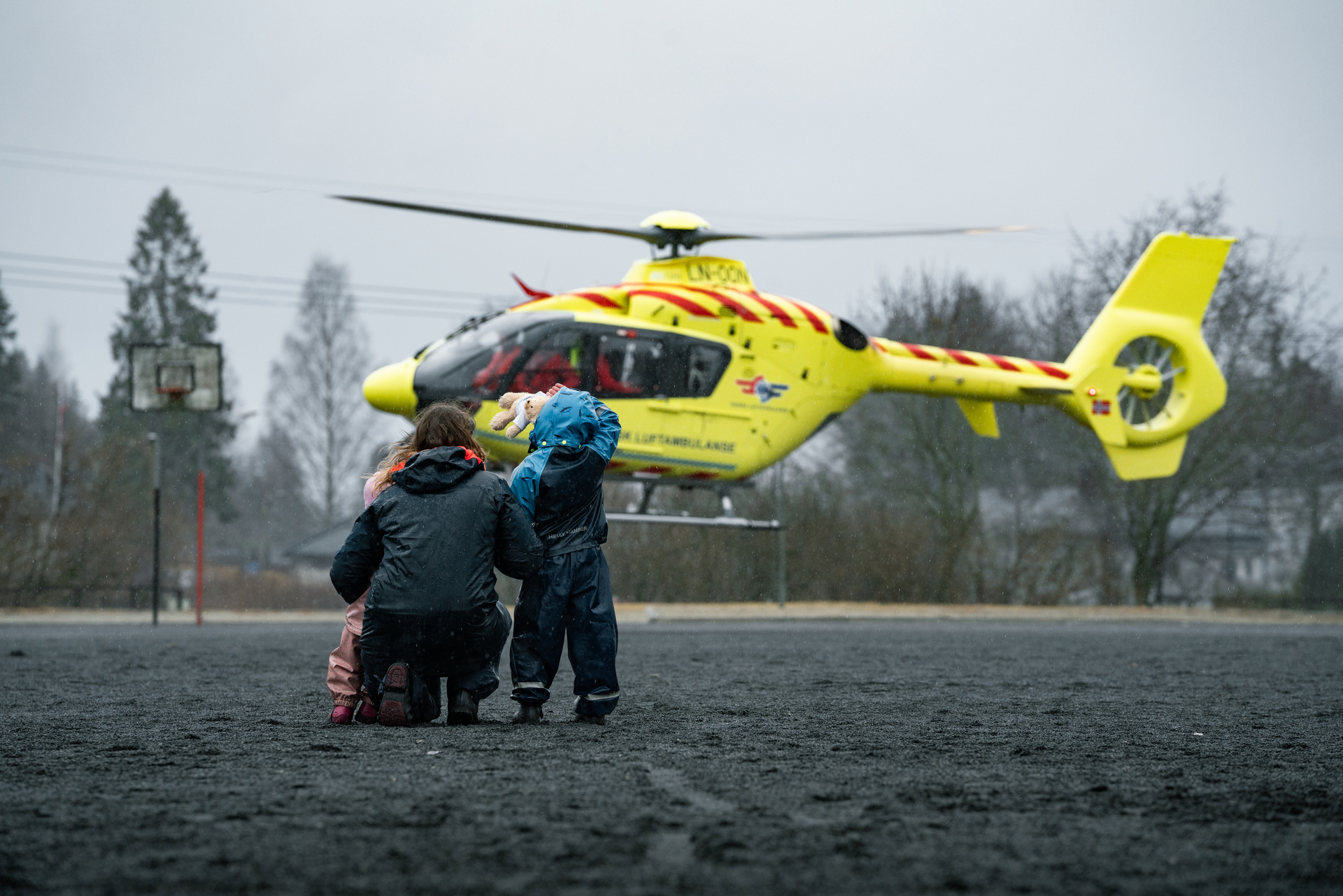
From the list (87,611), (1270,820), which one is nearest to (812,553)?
(87,611)

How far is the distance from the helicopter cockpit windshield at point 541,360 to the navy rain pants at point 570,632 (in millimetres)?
6869

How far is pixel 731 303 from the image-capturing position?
12812 mm

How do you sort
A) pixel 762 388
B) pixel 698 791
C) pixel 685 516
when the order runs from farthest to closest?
1. pixel 685 516
2. pixel 762 388
3. pixel 698 791

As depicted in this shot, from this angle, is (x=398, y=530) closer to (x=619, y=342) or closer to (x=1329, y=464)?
(x=619, y=342)

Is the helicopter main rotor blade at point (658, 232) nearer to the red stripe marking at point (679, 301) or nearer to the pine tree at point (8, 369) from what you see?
the red stripe marking at point (679, 301)

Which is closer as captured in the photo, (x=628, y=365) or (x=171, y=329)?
(x=628, y=365)

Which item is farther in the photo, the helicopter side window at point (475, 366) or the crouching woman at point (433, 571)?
the helicopter side window at point (475, 366)

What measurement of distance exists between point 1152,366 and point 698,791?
1379 centimetres

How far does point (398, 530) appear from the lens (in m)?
4.66

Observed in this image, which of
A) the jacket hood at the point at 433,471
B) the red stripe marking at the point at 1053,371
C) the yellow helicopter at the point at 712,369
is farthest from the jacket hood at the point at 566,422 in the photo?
the red stripe marking at the point at 1053,371

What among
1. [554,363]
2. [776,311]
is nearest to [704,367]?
[776,311]

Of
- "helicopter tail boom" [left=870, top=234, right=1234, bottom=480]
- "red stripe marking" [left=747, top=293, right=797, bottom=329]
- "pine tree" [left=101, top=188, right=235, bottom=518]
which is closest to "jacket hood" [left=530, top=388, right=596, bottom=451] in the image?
"red stripe marking" [left=747, top=293, right=797, bottom=329]

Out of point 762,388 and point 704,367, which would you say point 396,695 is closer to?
point 704,367

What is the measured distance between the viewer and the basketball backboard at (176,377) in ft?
58.5
